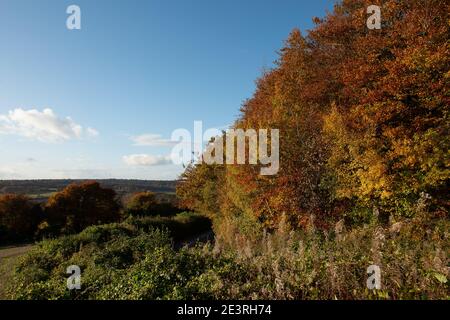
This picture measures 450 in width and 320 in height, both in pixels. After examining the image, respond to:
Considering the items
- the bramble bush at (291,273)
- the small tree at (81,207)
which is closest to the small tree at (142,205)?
the small tree at (81,207)

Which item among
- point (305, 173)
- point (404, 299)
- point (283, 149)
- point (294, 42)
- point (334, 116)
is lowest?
point (404, 299)

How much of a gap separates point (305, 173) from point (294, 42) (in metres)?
15.1

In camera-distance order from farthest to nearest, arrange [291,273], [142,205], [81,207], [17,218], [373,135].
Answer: [142,205] < [81,207] < [17,218] < [373,135] < [291,273]

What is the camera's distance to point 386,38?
2086cm

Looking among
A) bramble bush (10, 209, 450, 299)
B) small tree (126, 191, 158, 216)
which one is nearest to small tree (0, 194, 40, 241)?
small tree (126, 191, 158, 216)

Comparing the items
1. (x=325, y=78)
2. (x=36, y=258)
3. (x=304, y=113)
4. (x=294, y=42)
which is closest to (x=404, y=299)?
(x=304, y=113)

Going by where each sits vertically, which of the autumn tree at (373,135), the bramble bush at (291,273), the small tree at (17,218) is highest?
the autumn tree at (373,135)

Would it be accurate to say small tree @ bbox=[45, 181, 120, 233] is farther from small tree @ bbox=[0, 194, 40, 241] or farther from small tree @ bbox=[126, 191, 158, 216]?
small tree @ bbox=[126, 191, 158, 216]

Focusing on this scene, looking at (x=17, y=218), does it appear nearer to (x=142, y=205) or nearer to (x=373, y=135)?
(x=142, y=205)

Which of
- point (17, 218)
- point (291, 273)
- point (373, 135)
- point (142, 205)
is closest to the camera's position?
point (291, 273)

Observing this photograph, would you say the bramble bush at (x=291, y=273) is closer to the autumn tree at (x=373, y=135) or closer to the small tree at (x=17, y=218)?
the autumn tree at (x=373, y=135)

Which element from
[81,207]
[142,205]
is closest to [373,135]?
[142,205]
